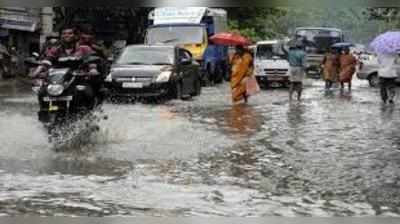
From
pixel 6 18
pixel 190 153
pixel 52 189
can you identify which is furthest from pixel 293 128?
pixel 6 18

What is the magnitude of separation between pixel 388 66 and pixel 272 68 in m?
8.22

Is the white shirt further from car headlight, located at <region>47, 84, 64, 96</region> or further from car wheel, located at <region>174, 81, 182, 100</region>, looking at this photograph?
car headlight, located at <region>47, 84, 64, 96</region>

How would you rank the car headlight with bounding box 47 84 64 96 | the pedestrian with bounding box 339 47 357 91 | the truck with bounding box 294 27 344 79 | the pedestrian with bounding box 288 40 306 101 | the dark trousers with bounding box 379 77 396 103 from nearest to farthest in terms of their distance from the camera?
the car headlight with bounding box 47 84 64 96 → the dark trousers with bounding box 379 77 396 103 → the pedestrian with bounding box 288 40 306 101 → the pedestrian with bounding box 339 47 357 91 → the truck with bounding box 294 27 344 79

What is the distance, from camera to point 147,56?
57.3ft

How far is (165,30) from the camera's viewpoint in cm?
2367

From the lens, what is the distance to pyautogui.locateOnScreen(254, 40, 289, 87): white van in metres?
24.4

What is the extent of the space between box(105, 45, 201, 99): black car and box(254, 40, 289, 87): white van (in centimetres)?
620

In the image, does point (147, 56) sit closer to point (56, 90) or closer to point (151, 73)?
point (151, 73)

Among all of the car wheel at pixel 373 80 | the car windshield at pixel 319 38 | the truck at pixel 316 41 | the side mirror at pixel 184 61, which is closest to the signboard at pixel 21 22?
the truck at pixel 316 41

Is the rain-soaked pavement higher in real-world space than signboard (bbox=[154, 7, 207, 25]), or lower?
lower

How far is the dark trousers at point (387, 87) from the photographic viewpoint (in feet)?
55.0

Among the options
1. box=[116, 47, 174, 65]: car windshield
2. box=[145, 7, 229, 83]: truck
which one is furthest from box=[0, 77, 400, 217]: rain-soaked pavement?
box=[145, 7, 229, 83]: truck

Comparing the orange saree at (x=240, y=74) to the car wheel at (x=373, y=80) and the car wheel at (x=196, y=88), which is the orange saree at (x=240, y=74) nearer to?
the car wheel at (x=196, y=88)

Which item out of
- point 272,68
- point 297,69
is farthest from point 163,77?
point 272,68
